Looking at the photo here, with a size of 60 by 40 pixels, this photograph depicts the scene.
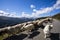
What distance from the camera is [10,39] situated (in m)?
13.1

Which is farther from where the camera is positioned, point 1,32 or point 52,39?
point 1,32

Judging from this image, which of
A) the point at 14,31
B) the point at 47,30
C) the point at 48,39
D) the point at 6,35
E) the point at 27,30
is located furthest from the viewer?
the point at 27,30

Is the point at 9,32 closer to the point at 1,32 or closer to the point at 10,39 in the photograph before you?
the point at 1,32

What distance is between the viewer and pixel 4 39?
1309 cm

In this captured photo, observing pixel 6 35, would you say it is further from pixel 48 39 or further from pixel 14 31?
pixel 48 39

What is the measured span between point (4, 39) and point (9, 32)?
2449 millimetres

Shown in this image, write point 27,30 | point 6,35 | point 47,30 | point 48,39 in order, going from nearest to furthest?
point 48,39
point 47,30
point 6,35
point 27,30

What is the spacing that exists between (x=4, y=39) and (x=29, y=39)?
2.36 metres

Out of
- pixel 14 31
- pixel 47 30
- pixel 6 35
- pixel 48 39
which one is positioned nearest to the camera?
pixel 48 39

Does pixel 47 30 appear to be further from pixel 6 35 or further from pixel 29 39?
pixel 6 35

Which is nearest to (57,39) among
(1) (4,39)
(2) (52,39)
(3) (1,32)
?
(2) (52,39)

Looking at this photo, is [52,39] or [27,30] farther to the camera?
[27,30]

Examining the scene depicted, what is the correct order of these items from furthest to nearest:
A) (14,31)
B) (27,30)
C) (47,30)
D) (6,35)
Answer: (27,30)
(14,31)
(6,35)
(47,30)

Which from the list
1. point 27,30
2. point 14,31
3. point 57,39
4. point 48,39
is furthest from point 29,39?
point 27,30
